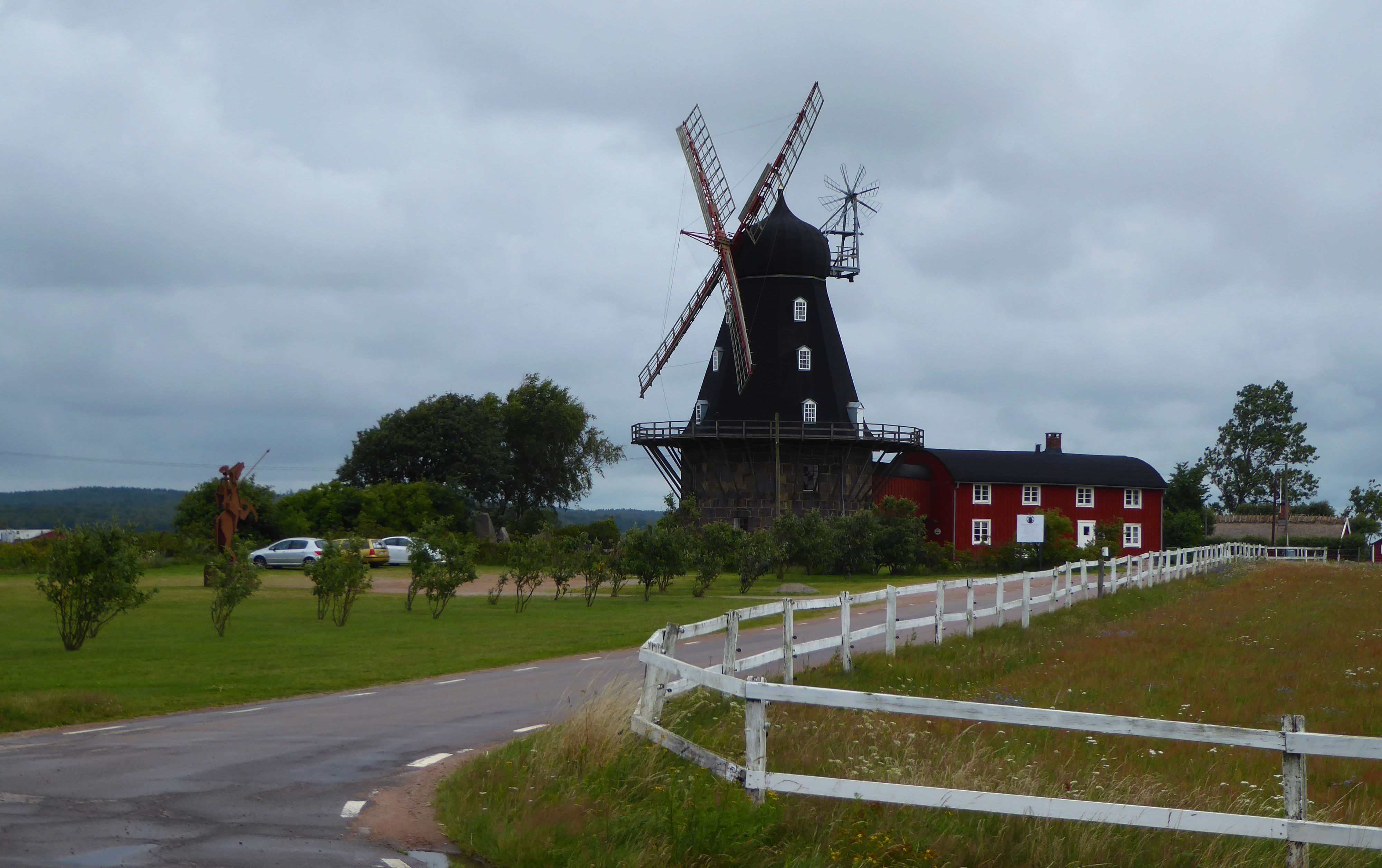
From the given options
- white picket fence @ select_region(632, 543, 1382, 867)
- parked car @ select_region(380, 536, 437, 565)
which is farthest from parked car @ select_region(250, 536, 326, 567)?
white picket fence @ select_region(632, 543, 1382, 867)

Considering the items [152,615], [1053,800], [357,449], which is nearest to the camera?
[1053,800]

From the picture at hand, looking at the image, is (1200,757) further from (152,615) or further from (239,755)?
(152,615)

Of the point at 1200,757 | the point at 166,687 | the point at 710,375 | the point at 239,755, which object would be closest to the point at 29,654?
the point at 166,687

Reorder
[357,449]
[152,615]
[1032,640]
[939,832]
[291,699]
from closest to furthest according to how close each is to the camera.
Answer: [939,832]
[291,699]
[1032,640]
[152,615]
[357,449]

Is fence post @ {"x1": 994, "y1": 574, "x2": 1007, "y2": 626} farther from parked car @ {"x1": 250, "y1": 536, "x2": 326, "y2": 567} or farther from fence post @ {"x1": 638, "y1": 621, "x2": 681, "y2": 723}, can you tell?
parked car @ {"x1": 250, "y1": 536, "x2": 326, "y2": 567}

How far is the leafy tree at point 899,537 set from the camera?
5256cm

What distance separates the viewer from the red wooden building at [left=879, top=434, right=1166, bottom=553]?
67.8 m

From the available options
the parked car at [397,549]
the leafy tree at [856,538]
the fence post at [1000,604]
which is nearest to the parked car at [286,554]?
the parked car at [397,549]

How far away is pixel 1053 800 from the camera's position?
6.85m

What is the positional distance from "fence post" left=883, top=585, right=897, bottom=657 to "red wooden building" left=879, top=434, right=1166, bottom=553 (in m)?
48.7

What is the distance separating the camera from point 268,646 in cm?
2231

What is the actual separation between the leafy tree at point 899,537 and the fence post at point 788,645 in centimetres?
3859

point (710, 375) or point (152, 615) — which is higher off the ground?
point (710, 375)

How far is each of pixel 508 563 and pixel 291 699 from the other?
65.4ft
